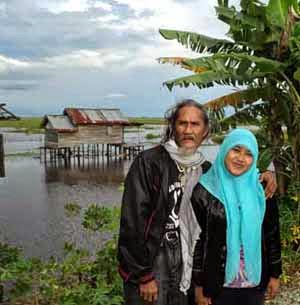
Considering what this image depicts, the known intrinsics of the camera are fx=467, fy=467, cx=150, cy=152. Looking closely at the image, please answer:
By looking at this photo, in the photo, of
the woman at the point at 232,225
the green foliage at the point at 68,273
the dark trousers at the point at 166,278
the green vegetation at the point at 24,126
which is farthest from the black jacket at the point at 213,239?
the green vegetation at the point at 24,126

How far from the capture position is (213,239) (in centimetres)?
259

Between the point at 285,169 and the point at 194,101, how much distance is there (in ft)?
14.5

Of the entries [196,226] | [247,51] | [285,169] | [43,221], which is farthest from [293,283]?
[43,221]

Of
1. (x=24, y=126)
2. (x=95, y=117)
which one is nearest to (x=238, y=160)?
(x=95, y=117)

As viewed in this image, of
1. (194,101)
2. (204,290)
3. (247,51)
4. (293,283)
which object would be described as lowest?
(293,283)

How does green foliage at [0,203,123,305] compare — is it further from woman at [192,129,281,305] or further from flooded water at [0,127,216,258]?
flooded water at [0,127,216,258]

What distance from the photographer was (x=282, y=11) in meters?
5.78

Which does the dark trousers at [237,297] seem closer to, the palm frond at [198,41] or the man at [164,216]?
the man at [164,216]

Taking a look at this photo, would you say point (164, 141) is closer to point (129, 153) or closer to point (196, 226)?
point (196, 226)

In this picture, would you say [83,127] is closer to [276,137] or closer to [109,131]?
[109,131]

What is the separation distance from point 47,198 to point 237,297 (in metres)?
18.1

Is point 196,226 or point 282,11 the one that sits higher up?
point 282,11

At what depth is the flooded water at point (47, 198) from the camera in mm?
12689

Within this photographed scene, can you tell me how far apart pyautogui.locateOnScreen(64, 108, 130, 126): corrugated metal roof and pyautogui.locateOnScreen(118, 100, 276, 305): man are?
107ft
